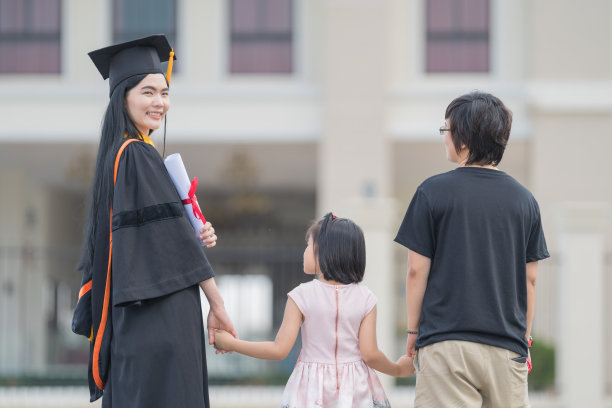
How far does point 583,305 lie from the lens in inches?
332

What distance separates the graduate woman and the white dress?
342 millimetres

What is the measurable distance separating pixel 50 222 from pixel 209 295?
499 inches

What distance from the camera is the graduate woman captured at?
3148 millimetres

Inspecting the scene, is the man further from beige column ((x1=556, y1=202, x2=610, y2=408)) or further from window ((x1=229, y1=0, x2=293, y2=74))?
window ((x1=229, y1=0, x2=293, y2=74))

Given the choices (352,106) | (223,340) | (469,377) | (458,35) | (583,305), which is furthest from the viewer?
(458,35)

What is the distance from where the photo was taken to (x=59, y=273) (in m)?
15.0

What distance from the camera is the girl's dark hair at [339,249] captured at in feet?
11.3

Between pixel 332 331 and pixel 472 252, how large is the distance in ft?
2.30

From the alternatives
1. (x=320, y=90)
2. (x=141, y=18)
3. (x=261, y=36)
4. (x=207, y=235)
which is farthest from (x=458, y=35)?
(x=207, y=235)

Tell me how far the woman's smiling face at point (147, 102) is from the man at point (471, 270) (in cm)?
113

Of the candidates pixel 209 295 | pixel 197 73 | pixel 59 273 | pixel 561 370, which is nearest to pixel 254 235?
pixel 59 273

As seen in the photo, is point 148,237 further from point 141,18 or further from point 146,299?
point 141,18

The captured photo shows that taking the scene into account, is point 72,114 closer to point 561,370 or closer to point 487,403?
point 561,370

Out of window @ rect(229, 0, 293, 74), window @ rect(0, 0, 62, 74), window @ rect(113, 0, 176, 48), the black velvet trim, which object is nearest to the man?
the black velvet trim
